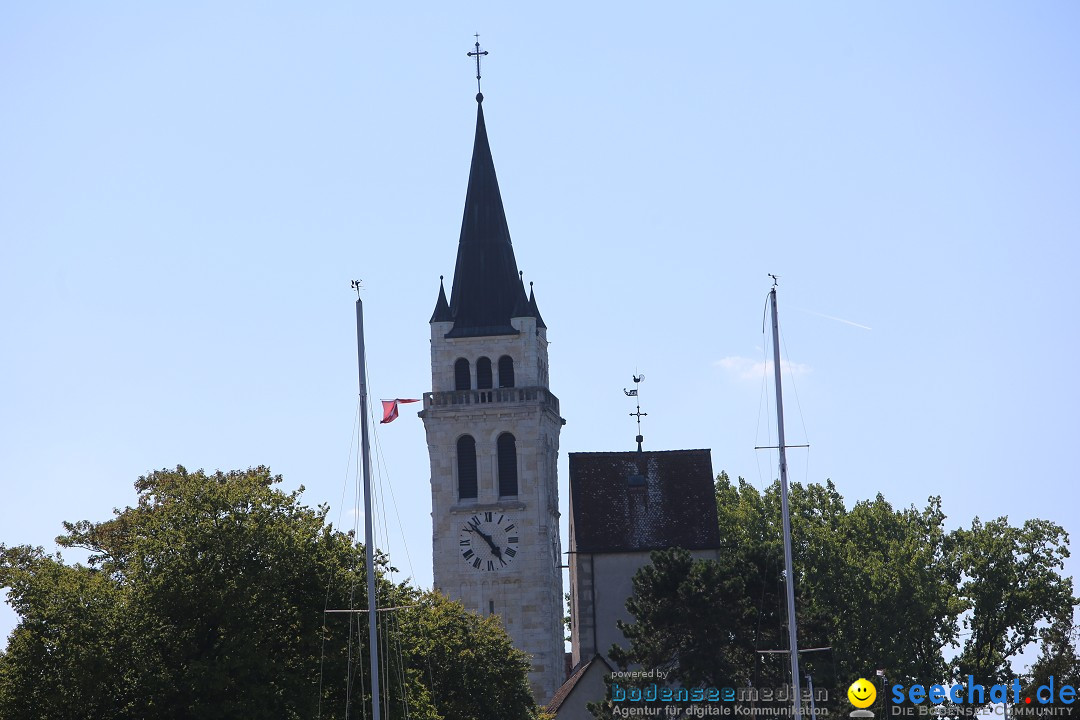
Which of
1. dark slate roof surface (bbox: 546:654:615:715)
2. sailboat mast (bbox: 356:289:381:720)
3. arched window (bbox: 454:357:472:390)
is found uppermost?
arched window (bbox: 454:357:472:390)

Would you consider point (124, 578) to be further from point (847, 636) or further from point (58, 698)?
point (847, 636)

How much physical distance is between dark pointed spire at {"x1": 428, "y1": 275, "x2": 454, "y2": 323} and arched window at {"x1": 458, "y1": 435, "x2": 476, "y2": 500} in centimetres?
531

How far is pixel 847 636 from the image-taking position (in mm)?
70688

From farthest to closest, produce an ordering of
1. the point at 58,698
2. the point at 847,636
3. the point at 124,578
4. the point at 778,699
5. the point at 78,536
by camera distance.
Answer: the point at 847,636, the point at 78,536, the point at 778,699, the point at 124,578, the point at 58,698

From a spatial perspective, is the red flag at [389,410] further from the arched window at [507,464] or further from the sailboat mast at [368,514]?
the arched window at [507,464]

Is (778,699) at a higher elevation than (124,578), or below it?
below

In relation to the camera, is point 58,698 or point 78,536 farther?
point 78,536

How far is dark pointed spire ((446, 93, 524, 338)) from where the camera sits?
85.6 metres

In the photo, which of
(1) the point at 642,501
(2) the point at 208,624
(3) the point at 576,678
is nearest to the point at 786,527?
(2) the point at 208,624

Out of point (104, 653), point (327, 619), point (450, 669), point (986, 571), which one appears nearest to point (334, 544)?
point (327, 619)

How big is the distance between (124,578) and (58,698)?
5.45 meters

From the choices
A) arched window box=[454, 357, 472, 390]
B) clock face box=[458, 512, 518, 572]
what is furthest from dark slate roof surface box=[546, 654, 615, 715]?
arched window box=[454, 357, 472, 390]

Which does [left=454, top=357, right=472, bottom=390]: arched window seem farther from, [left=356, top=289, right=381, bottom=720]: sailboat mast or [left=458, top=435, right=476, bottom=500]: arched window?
[left=356, top=289, right=381, bottom=720]: sailboat mast

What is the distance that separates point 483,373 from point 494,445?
3.38 metres
